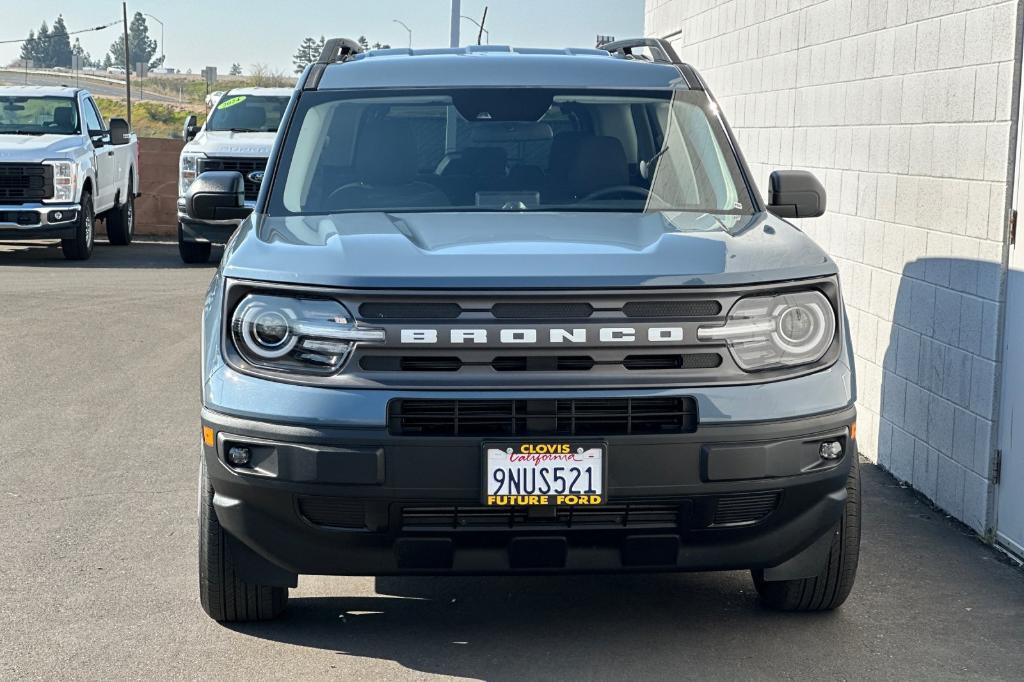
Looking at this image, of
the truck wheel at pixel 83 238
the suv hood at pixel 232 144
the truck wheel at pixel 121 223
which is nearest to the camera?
the suv hood at pixel 232 144

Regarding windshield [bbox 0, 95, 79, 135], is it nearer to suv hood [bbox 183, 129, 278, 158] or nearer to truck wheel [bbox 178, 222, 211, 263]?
suv hood [bbox 183, 129, 278, 158]

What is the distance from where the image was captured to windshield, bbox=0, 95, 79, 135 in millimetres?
19625

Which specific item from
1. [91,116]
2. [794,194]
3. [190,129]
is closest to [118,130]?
[91,116]

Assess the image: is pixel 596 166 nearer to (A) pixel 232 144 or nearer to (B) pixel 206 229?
(B) pixel 206 229

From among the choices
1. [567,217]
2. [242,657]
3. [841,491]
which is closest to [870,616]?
[841,491]

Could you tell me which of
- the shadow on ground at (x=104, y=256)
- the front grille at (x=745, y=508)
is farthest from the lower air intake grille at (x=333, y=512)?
the shadow on ground at (x=104, y=256)

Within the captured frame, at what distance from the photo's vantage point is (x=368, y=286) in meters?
4.38

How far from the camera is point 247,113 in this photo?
19891 millimetres

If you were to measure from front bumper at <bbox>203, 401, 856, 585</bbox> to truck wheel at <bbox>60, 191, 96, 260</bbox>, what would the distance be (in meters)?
15.0

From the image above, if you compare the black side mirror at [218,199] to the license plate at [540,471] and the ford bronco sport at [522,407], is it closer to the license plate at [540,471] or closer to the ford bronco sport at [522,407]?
the ford bronco sport at [522,407]

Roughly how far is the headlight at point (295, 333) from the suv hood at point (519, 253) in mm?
76

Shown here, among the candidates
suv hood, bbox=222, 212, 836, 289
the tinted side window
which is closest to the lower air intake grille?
suv hood, bbox=222, 212, 836, 289

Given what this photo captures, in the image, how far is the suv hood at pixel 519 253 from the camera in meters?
4.40

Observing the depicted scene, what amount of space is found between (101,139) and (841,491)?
16.8m
